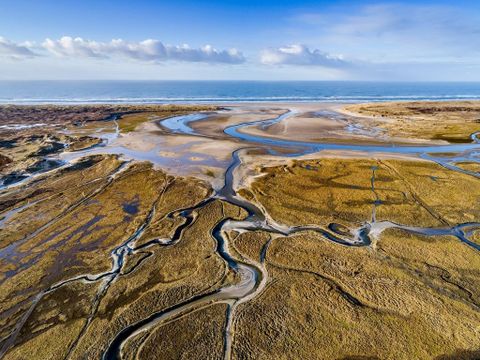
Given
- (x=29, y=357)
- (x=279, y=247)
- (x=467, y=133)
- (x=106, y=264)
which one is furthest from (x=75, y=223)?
(x=467, y=133)

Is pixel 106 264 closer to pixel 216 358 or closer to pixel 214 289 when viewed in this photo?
pixel 214 289

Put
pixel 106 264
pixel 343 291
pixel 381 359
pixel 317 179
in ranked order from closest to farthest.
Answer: pixel 381 359
pixel 343 291
pixel 106 264
pixel 317 179

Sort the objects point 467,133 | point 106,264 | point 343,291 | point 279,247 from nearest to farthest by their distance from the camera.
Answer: point 343,291, point 106,264, point 279,247, point 467,133

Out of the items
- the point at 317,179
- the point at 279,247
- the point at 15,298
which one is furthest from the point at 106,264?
the point at 317,179

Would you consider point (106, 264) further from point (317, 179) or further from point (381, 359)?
point (317, 179)

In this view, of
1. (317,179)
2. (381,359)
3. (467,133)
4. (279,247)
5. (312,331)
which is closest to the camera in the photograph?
(381,359)

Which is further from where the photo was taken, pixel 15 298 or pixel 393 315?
pixel 15 298
